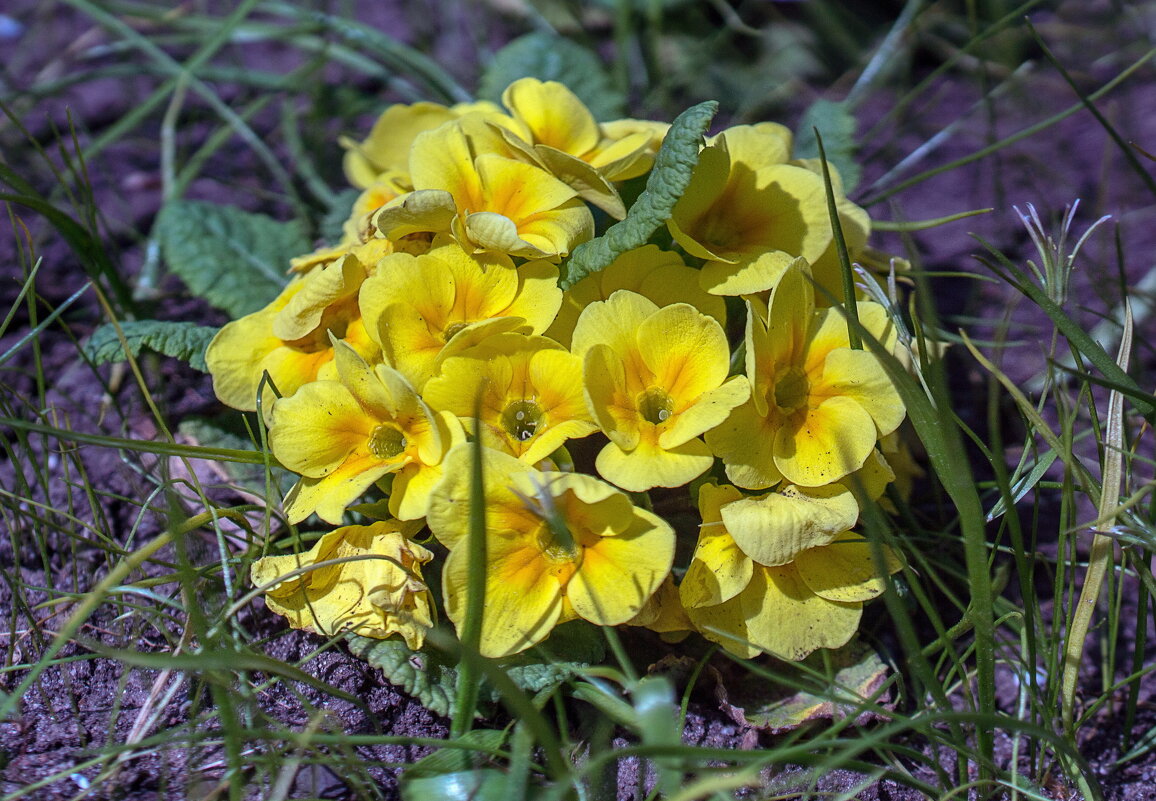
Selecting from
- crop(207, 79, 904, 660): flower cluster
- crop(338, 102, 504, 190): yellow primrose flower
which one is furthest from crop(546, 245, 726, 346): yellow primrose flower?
crop(338, 102, 504, 190): yellow primrose flower

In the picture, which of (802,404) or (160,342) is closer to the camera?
(802,404)

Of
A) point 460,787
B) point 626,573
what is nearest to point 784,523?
point 626,573

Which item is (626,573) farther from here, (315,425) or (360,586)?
(315,425)

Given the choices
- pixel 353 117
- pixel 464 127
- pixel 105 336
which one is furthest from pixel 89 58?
pixel 464 127

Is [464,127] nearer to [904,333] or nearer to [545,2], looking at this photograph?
[904,333]

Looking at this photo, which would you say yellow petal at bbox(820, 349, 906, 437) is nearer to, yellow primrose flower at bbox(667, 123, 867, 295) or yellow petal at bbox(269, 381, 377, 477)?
yellow primrose flower at bbox(667, 123, 867, 295)

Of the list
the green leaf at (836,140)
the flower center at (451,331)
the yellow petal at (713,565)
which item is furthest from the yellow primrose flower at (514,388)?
the green leaf at (836,140)
